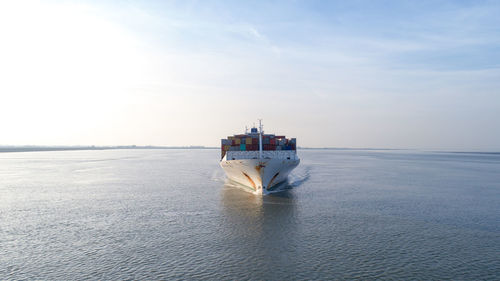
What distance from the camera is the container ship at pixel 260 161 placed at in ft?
111

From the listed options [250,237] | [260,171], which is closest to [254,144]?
[260,171]

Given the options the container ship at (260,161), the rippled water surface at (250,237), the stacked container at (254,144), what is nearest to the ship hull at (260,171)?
the container ship at (260,161)

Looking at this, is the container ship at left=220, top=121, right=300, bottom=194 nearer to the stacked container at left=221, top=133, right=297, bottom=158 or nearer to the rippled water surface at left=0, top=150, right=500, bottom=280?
the stacked container at left=221, top=133, right=297, bottom=158

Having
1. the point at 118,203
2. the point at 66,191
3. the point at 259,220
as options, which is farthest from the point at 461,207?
the point at 66,191

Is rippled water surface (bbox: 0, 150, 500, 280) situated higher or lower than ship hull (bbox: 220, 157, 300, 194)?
lower

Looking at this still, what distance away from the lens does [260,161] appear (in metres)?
32.5

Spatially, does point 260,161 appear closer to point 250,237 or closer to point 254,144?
point 254,144

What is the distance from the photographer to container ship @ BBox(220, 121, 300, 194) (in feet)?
111

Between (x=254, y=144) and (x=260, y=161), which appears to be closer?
(x=260, y=161)

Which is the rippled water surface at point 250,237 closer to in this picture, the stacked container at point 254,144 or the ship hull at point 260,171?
the ship hull at point 260,171

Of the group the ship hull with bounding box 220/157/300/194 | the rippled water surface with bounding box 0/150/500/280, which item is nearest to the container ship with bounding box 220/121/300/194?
the ship hull with bounding box 220/157/300/194

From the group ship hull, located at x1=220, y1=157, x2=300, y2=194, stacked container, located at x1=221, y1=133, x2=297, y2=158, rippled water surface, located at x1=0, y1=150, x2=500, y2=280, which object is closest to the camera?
rippled water surface, located at x1=0, y1=150, x2=500, y2=280

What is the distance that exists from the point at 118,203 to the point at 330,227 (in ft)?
72.3

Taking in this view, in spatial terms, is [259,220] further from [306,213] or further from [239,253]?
[239,253]
